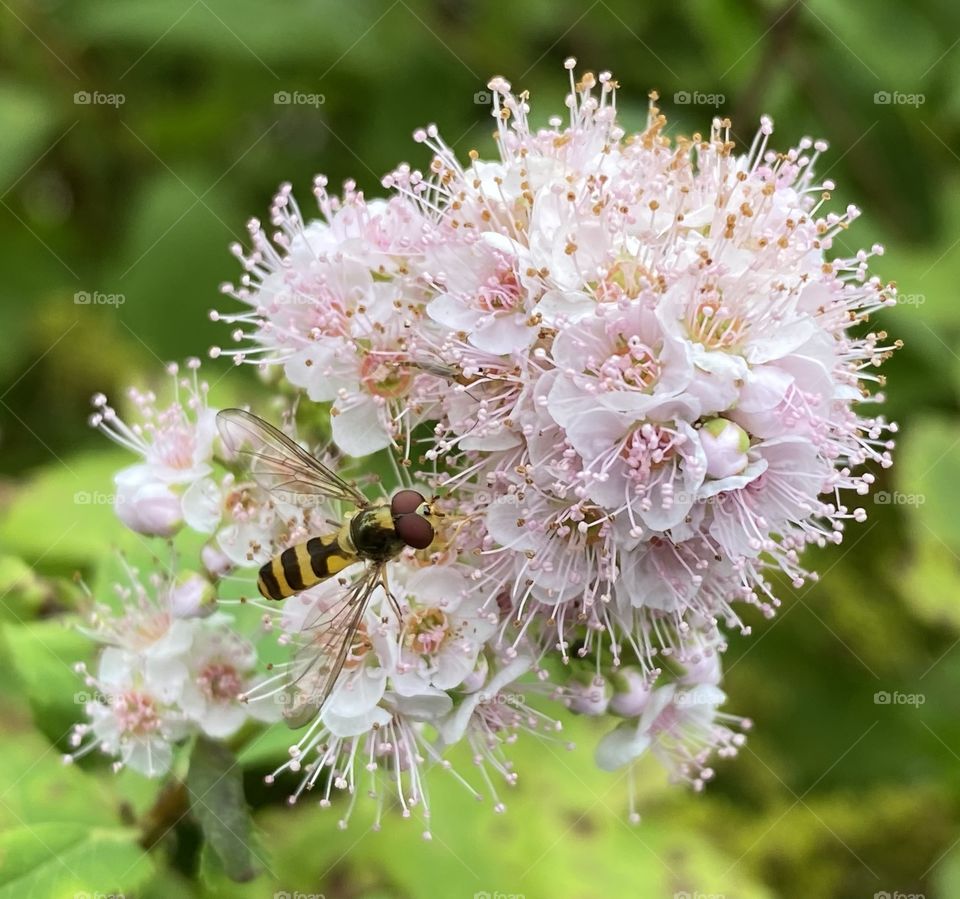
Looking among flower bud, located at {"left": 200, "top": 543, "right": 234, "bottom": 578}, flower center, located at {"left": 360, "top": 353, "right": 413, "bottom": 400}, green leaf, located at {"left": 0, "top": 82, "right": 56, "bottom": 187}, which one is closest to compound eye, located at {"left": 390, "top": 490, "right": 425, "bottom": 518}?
flower center, located at {"left": 360, "top": 353, "right": 413, "bottom": 400}

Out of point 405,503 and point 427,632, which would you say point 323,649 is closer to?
point 427,632

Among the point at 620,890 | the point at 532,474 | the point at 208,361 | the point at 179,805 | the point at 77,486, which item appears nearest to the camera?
the point at 532,474

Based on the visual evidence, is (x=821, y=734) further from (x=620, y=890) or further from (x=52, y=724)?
(x=52, y=724)

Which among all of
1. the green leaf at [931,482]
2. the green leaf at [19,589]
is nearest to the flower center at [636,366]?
the green leaf at [19,589]

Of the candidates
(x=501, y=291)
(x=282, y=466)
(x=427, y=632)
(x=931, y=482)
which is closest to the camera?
Answer: (x=501, y=291)

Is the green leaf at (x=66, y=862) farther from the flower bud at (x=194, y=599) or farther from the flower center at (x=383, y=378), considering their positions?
the flower center at (x=383, y=378)

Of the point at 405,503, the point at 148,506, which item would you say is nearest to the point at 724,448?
the point at 405,503

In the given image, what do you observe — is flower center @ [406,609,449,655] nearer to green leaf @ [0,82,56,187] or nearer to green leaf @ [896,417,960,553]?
green leaf @ [896,417,960,553]

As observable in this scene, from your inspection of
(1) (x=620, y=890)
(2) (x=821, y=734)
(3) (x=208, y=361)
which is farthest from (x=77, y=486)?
(2) (x=821, y=734)
